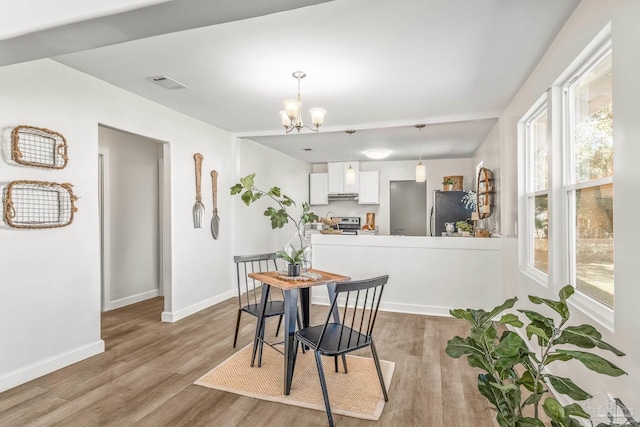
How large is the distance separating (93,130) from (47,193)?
0.71 m

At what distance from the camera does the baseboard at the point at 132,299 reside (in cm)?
473

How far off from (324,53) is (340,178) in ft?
16.6

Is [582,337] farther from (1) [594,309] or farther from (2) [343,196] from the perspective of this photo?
(2) [343,196]

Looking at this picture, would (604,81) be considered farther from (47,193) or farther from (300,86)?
(47,193)

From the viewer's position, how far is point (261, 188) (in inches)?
245

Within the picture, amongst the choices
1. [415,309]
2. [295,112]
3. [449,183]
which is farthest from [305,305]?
[449,183]

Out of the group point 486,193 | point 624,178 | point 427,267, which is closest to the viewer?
point 624,178

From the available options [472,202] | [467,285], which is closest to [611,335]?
[467,285]

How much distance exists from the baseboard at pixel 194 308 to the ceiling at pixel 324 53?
7.60 ft

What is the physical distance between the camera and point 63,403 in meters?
2.39

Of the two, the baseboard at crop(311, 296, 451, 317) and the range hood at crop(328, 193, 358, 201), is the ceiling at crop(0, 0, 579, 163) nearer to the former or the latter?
the baseboard at crop(311, 296, 451, 317)

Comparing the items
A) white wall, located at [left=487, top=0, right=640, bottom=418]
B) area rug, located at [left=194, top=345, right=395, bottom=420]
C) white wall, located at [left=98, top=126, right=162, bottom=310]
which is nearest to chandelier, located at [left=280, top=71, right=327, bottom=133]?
white wall, located at [left=487, top=0, right=640, bottom=418]

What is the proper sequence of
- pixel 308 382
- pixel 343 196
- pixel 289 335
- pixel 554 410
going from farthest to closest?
pixel 343 196 → pixel 308 382 → pixel 289 335 → pixel 554 410

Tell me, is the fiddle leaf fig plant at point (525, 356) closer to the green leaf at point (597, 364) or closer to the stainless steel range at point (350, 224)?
the green leaf at point (597, 364)
